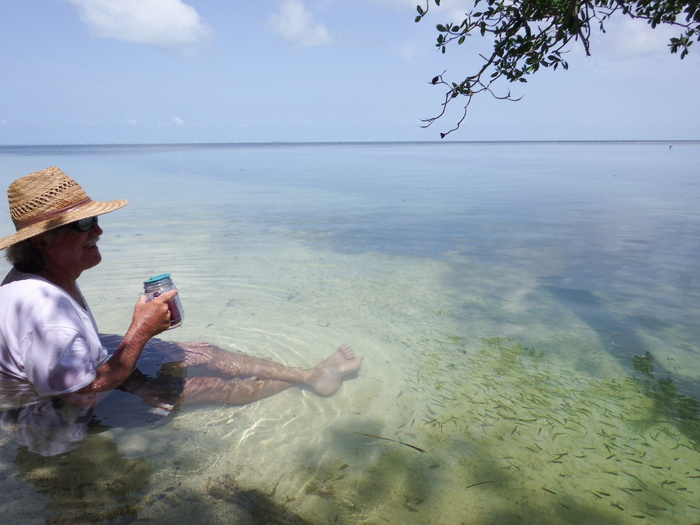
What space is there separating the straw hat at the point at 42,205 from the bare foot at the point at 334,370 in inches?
85.3

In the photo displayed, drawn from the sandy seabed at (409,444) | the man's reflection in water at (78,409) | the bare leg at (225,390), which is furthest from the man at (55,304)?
the bare leg at (225,390)

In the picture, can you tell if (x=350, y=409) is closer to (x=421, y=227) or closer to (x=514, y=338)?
(x=514, y=338)

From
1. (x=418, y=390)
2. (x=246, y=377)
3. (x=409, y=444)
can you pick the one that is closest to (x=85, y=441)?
→ (x=246, y=377)

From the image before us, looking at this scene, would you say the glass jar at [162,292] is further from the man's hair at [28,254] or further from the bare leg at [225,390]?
the bare leg at [225,390]

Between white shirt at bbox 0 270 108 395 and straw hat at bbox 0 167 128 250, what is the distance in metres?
0.31

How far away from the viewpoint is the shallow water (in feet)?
9.16

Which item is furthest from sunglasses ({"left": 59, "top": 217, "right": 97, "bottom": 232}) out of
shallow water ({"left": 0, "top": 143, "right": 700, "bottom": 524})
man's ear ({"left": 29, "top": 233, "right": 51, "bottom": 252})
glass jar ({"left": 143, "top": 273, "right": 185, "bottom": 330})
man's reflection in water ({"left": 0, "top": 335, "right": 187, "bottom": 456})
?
shallow water ({"left": 0, "top": 143, "right": 700, "bottom": 524})

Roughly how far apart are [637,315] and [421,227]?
5.73 m

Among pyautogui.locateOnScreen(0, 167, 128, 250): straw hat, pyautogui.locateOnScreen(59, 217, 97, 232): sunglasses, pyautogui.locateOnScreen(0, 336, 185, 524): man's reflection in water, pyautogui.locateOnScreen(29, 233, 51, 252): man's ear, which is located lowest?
pyautogui.locateOnScreen(0, 336, 185, 524): man's reflection in water

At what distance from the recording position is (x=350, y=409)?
3.83m

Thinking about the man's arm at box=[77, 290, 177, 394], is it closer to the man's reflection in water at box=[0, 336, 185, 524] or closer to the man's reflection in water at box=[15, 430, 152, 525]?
the man's reflection in water at box=[0, 336, 185, 524]

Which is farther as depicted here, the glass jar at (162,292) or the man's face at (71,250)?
the glass jar at (162,292)

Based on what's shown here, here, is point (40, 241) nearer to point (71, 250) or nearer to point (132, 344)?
point (71, 250)

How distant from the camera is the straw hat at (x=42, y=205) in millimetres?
2734
